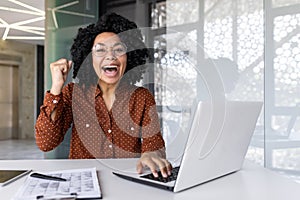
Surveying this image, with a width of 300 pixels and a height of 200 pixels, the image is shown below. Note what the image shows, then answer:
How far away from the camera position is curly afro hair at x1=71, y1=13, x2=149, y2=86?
1359 millimetres

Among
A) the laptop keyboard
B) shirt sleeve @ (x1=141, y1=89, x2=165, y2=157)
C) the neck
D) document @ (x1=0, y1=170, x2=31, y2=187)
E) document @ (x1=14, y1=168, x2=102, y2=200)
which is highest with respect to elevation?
the neck

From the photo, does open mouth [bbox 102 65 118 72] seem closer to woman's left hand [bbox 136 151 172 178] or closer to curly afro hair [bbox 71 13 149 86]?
curly afro hair [bbox 71 13 149 86]

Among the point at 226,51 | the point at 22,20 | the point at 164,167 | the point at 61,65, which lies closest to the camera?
the point at 164,167

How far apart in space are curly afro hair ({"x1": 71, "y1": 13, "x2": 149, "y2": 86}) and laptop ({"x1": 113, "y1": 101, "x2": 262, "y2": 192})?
63cm

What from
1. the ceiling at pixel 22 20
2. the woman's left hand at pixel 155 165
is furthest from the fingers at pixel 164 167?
the ceiling at pixel 22 20

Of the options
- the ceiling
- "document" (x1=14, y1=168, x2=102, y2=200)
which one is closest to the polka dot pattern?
"document" (x1=14, y1=168, x2=102, y2=200)

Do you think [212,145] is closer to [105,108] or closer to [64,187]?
[64,187]

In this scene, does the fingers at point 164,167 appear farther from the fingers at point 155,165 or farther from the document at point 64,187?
the document at point 64,187

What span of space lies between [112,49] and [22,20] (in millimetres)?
5382

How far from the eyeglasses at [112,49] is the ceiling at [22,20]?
3.90 metres

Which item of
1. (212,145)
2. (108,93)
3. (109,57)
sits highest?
(109,57)

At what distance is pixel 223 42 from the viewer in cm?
281

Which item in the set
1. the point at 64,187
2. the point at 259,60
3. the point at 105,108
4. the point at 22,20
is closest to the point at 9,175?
the point at 64,187

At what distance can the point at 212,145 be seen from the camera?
729 mm
